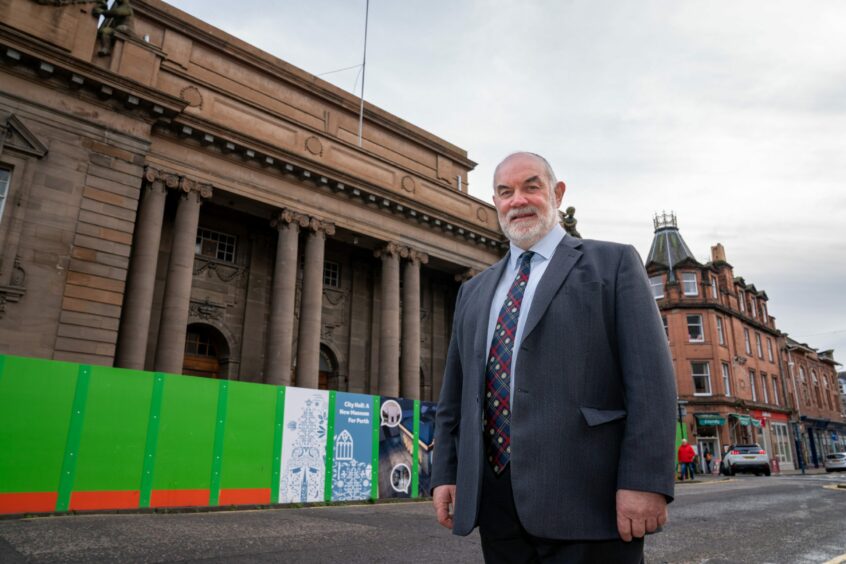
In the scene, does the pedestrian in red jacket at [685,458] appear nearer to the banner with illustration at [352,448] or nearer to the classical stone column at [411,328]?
the classical stone column at [411,328]

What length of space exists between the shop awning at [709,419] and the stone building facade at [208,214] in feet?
78.7

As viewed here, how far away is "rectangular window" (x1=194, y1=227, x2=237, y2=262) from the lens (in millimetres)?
20719

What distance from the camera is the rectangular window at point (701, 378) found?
41719mm

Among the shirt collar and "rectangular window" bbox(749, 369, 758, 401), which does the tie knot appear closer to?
the shirt collar

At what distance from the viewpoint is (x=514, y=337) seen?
254 centimetres

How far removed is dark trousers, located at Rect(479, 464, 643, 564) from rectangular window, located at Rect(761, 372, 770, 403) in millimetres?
53828

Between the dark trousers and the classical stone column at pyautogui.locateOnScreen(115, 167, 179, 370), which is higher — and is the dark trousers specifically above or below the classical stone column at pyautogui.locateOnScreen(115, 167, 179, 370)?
below

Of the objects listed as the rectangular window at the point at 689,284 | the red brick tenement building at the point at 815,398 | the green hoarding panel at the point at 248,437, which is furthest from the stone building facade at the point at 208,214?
the red brick tenement building at the point at 815,398

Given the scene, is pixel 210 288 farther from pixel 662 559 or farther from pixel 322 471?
pixel 662 559

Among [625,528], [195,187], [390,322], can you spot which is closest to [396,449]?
[390,322]

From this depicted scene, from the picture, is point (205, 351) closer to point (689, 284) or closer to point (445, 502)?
point (445, 502)

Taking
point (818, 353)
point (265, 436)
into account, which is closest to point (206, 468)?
point (265, 436)

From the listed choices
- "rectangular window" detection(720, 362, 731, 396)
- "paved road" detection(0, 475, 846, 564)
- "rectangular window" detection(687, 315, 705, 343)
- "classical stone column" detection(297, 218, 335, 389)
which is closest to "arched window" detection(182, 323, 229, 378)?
"classical stone column" detection(297, 218, 335, 389)

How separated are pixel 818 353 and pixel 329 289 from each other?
65.4 metres
